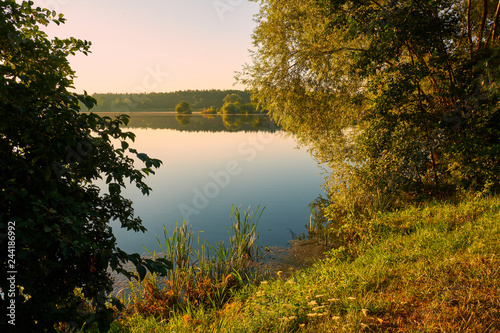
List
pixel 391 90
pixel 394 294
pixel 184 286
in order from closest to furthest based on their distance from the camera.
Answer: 1. pixel 394 294
2. pixel 184 286
3. pixel 391 90

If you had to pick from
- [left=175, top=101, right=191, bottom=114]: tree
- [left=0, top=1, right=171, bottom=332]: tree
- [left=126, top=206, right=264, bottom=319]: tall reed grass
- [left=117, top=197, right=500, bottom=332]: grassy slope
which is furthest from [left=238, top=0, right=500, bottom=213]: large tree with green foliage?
[left=175, top=101, right=191, bottom=114]: tree

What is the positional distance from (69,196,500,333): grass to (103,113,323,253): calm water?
4384 mm

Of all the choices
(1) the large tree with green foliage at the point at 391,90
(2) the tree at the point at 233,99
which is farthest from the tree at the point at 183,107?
(1) the large tree with green foliage at the point at 391,90

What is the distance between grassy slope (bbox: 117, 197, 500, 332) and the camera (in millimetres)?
3332

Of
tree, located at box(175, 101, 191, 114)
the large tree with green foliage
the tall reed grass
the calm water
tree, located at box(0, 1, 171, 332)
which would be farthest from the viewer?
tree, located at box(175, 101, 191, 114)

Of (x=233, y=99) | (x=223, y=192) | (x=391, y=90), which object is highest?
(x=233, y=99)

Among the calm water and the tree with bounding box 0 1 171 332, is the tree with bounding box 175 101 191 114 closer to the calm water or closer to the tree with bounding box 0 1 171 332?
the calm water

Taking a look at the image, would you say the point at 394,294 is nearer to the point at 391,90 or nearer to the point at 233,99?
the point at 391,90

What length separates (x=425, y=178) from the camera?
32.4 ft

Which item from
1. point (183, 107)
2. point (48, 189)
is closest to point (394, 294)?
point (48, 189)

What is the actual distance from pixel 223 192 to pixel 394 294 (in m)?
12.4

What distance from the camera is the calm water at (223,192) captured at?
10.5 metres

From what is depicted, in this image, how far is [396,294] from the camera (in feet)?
12.9

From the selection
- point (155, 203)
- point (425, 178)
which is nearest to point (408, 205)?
point (425, 178)
